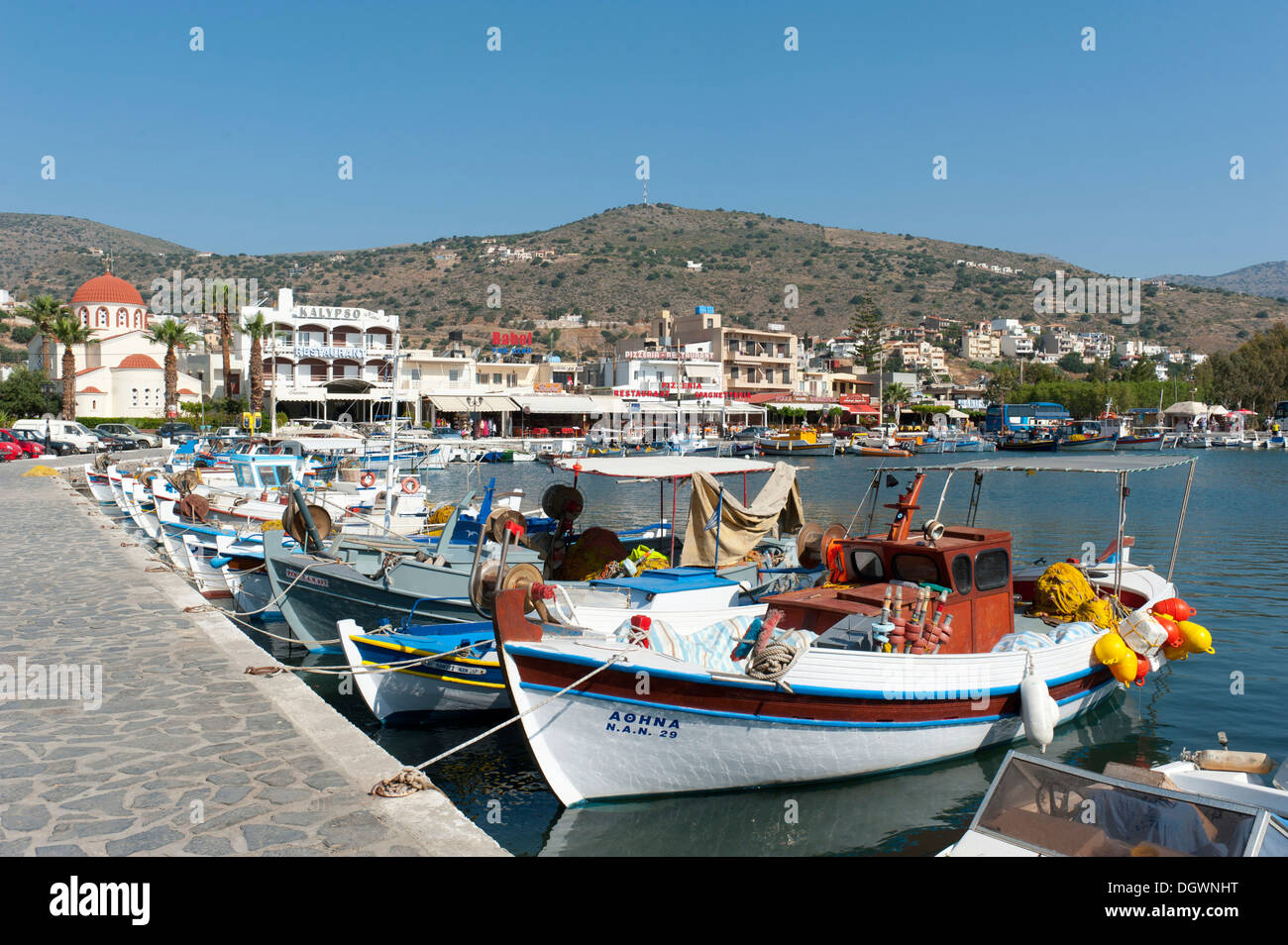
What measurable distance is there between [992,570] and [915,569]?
103 centimetres

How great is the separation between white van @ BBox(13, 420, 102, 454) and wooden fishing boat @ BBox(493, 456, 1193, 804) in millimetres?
51928

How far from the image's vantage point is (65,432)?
170ft

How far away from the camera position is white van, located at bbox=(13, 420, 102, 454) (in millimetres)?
50938

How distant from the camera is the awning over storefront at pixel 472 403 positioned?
76.9 m

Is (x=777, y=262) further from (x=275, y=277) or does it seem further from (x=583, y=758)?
(x=583, y=758)

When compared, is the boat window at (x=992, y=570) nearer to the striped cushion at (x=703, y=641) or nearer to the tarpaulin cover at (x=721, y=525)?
the striped cushion at (x=703, y=641)

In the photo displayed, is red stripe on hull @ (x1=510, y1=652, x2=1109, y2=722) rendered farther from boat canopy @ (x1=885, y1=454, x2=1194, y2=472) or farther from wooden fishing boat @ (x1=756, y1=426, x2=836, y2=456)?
wooden fishing boat @ (x1=756, y1=426, x2=836, y2=456)

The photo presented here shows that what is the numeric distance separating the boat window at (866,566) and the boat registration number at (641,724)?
12.0 feet

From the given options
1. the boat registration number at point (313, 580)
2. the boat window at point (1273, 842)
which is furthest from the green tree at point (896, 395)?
the boat window at point (1273, 842)

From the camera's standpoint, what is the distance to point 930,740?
9.91m

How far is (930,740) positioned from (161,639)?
354 inches

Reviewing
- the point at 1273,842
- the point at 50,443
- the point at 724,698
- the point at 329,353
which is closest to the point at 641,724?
the point at 724,698

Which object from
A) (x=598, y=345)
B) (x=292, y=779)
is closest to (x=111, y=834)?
(x=292, y=779)

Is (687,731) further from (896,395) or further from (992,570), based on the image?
(896,395)
